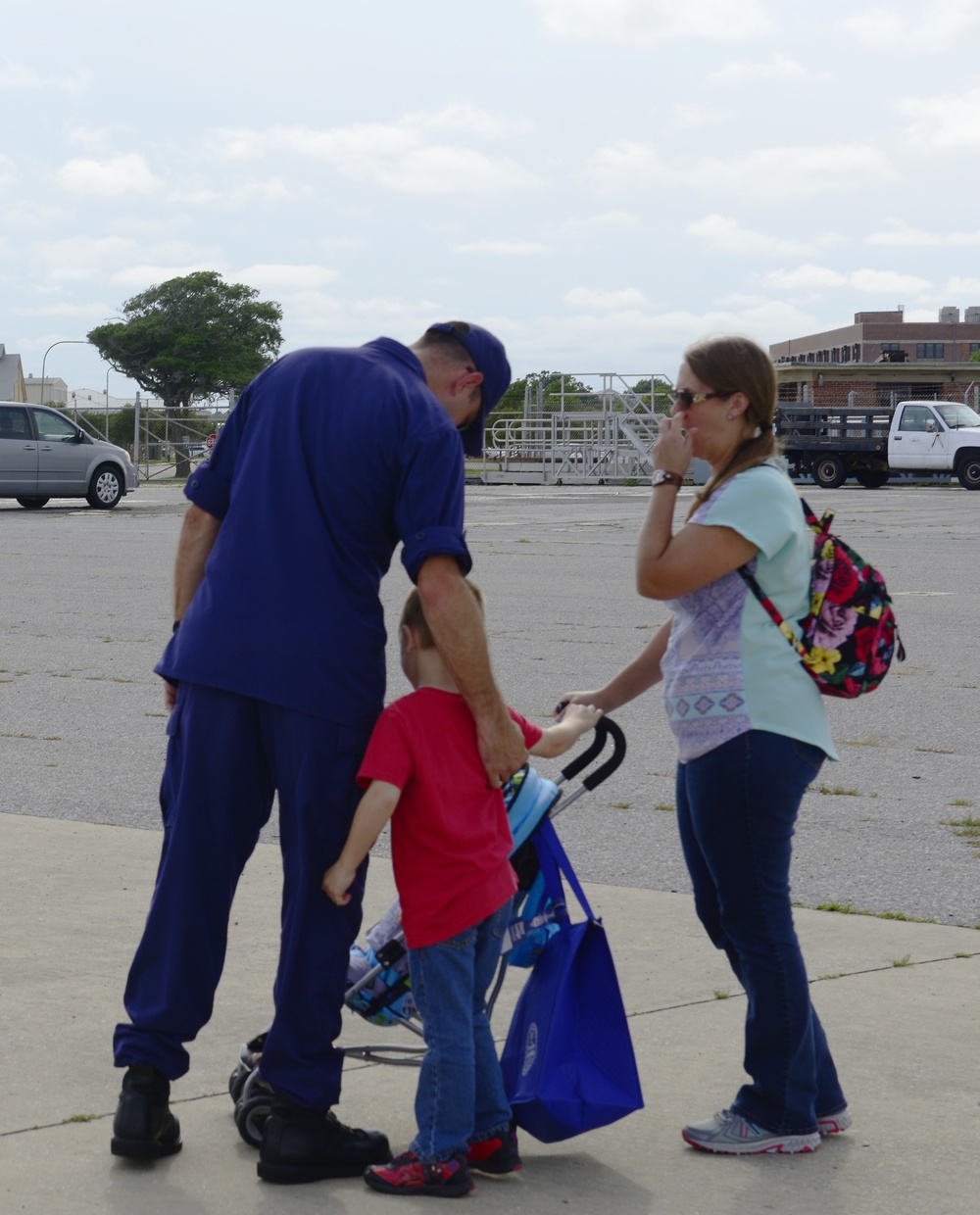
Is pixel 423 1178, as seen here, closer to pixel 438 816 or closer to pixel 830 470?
pixel 438 816

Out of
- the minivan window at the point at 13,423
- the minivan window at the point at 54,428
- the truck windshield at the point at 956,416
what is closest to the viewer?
the minivan window at the point at 13,423

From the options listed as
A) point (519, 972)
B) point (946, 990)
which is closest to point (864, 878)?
point (946, 990)

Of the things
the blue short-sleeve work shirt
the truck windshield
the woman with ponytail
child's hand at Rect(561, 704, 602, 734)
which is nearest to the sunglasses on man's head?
the woman with ponytail

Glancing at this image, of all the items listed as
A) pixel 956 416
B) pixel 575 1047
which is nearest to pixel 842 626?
pixel 575 1047

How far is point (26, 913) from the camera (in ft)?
15.6

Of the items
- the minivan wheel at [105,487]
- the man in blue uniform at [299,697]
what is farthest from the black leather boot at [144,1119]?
the minivan wheel at [105,487]

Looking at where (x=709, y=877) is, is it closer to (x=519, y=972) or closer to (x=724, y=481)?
(x=724, y=481)

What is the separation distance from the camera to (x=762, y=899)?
318cm

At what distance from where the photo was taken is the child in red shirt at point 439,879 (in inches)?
119

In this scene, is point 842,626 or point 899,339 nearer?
point 842,626

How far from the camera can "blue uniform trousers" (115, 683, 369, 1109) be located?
3111 mm

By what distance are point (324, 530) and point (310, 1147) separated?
3.97 feet

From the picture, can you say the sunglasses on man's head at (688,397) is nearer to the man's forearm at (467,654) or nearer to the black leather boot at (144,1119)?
the man's forearm at (467,654)

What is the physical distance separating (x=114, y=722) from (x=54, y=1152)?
16.2 ft
